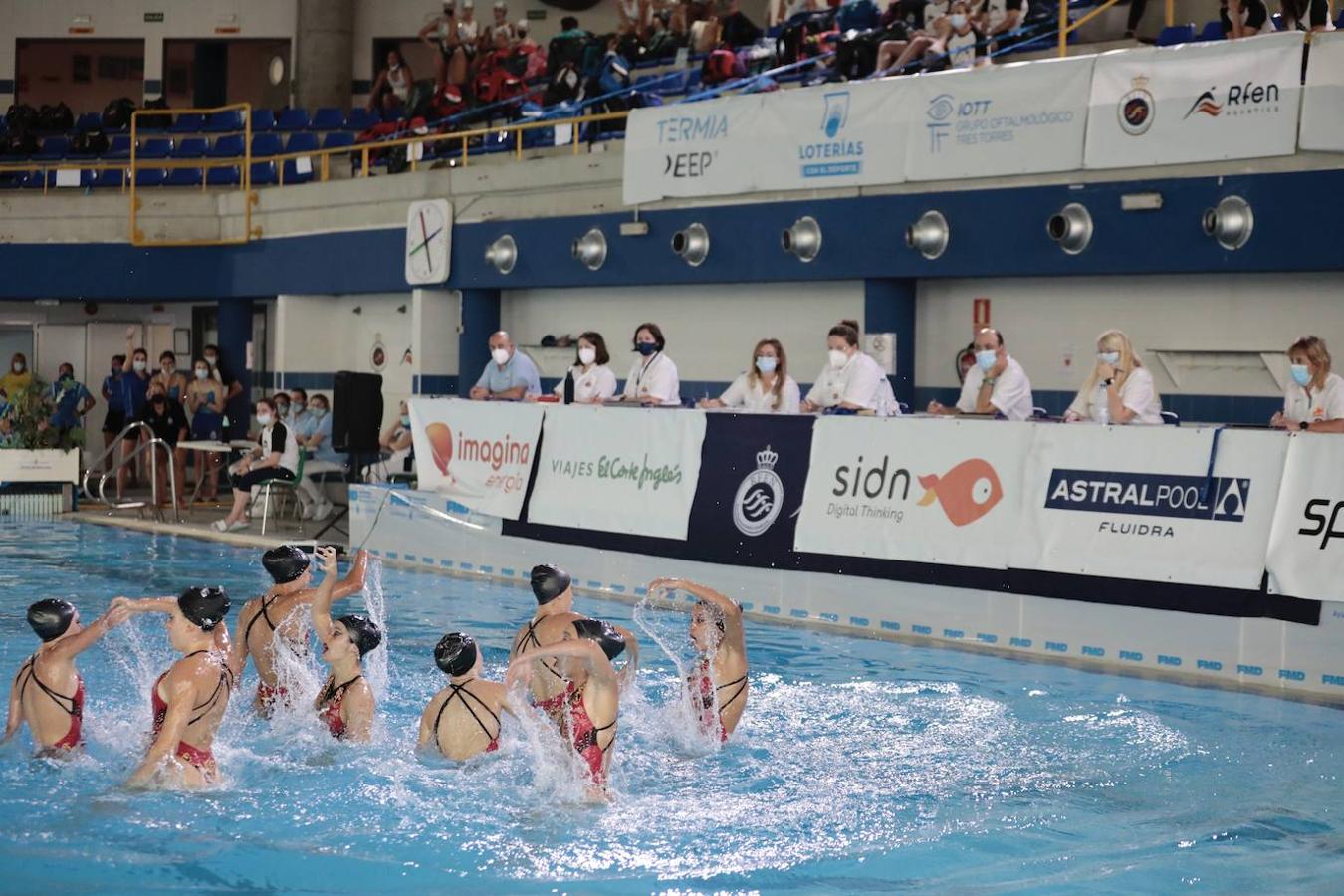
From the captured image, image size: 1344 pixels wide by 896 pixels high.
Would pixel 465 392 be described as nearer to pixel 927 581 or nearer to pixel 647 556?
pixel 647 556

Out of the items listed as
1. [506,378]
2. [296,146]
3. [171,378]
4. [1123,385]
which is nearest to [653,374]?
[506,378]

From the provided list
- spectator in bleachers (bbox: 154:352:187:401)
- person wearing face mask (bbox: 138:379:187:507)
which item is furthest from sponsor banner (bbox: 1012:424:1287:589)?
spectator in bleachers (bbox: 154:352:187:401)

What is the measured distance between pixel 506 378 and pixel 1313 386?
7.66 m

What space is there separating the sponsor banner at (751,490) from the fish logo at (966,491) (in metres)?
1.19

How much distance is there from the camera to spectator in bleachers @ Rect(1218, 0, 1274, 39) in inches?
558

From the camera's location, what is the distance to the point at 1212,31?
15141mm

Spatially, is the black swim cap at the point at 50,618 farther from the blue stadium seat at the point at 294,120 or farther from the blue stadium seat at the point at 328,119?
the blue stadium seat at the point at 294,120

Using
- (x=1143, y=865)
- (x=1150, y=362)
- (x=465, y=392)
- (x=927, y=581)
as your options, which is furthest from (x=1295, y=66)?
(x=465, y=392)

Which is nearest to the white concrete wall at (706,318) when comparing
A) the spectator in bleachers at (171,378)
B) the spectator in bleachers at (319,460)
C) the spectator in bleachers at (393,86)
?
the spectator in bleachers at (319,460)

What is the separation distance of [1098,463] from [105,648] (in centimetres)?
674

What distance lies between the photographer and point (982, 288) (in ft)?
52.0

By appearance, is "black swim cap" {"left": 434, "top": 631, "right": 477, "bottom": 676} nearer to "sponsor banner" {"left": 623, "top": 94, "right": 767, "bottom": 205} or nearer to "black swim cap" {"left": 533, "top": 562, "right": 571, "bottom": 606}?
"black swim cap" {"left": 533, "top": 562, "right": 571, "bottom": 606}

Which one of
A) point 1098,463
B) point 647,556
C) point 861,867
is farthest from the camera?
point 647,556

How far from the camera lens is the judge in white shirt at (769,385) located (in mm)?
13062
